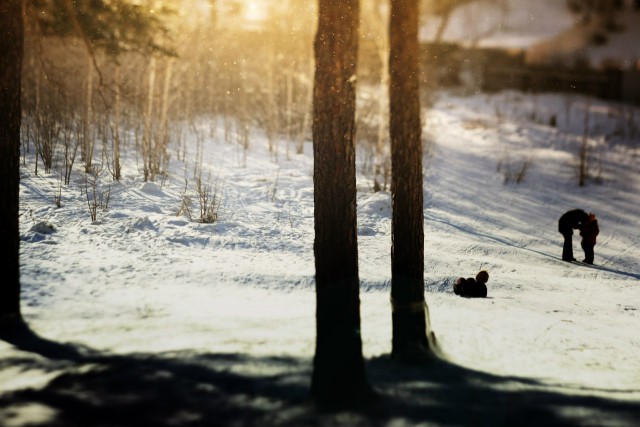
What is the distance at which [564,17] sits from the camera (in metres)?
32.8

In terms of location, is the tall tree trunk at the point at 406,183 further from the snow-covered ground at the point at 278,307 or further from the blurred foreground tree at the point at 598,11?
the blurred foreground tree at the point at 598,11

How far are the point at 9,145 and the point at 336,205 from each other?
3272mm

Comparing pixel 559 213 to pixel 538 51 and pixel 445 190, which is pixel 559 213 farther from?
pixel 538 51

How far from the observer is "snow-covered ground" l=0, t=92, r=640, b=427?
13.2 feet

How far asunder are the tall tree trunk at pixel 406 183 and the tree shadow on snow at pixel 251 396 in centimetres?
35

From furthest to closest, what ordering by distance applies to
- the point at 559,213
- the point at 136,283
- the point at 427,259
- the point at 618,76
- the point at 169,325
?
1. the point at 618,76
2. the point at 559,213
3. the point at 427,259
4. the point at 136,283
5. the point at 169,325

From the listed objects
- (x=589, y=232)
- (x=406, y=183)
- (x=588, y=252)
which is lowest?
(x=588, y=252)

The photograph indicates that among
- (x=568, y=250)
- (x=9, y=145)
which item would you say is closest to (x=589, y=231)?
(x=568, y=250)

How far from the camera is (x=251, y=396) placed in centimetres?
407

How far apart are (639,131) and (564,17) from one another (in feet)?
42.6

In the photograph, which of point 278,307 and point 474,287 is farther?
point 474,287

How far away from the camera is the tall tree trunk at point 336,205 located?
13.5 feet

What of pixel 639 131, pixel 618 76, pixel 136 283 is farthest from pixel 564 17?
pixel 136 283

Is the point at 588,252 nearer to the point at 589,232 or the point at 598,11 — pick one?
the point at 589,232
